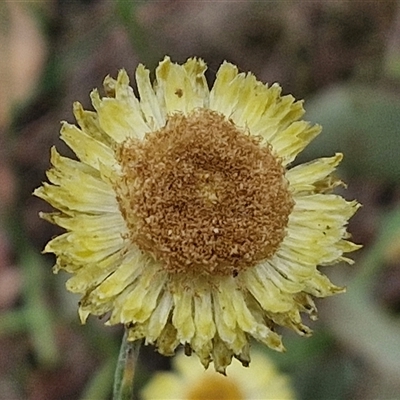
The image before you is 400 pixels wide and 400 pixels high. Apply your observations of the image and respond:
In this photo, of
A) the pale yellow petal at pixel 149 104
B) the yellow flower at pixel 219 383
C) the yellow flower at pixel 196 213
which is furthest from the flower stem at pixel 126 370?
the yellow flower at pixel 219 383

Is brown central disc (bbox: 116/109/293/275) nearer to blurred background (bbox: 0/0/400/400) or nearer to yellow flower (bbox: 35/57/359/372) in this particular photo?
yellow flower (bbox: 35/57/359/372)

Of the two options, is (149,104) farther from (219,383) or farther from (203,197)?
(219,383)

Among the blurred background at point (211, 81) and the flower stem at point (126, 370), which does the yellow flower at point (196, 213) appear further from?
the blurred background at point (211, 81)

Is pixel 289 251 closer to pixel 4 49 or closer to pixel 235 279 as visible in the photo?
pixel 235 279

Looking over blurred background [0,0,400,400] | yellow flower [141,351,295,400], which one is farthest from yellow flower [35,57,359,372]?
yellow flower [141,351,295,400]

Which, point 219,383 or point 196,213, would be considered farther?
point 219,383

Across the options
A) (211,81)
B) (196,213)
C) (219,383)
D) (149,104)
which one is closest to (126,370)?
(196,213)
